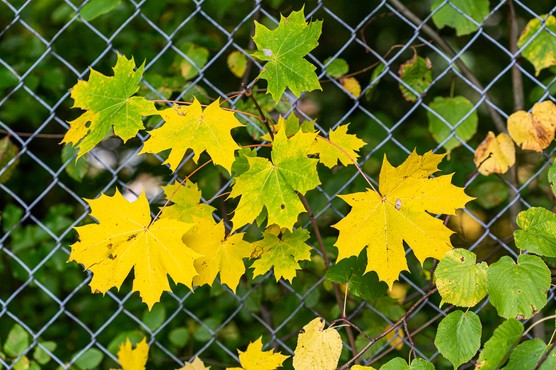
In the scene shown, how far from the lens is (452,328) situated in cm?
143

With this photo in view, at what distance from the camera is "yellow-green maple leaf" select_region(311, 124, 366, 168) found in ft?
5.16

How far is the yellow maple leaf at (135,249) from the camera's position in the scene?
1440 millimetres

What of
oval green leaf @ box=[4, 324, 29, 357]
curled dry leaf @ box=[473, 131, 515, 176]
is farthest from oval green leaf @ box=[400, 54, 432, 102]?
oval green leaf @ box=[4, 324, 29, 357]

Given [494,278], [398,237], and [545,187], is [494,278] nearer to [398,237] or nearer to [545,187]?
[398,237]

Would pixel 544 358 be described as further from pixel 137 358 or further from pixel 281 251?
pixel 137 358

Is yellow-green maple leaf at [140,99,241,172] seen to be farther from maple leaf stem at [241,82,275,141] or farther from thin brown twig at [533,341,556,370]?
thin brown twig at [533,341,556,370]

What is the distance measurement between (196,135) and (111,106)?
206 millimetres

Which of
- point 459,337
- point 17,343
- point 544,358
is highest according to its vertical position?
point 544,358

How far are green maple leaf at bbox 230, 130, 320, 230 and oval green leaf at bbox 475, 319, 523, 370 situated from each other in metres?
0.43

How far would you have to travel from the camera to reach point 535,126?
67.0 inches

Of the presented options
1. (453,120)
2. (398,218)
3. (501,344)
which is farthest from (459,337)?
(453,120)

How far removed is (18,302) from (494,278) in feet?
6.63

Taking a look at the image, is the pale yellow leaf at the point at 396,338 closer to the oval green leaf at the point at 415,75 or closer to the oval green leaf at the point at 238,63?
the oval green leaf at the point at 415,75

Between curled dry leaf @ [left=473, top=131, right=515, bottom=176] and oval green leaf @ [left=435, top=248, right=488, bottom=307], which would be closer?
oval green leaf @ [left=435, top=248, right=488, bottom=307]
